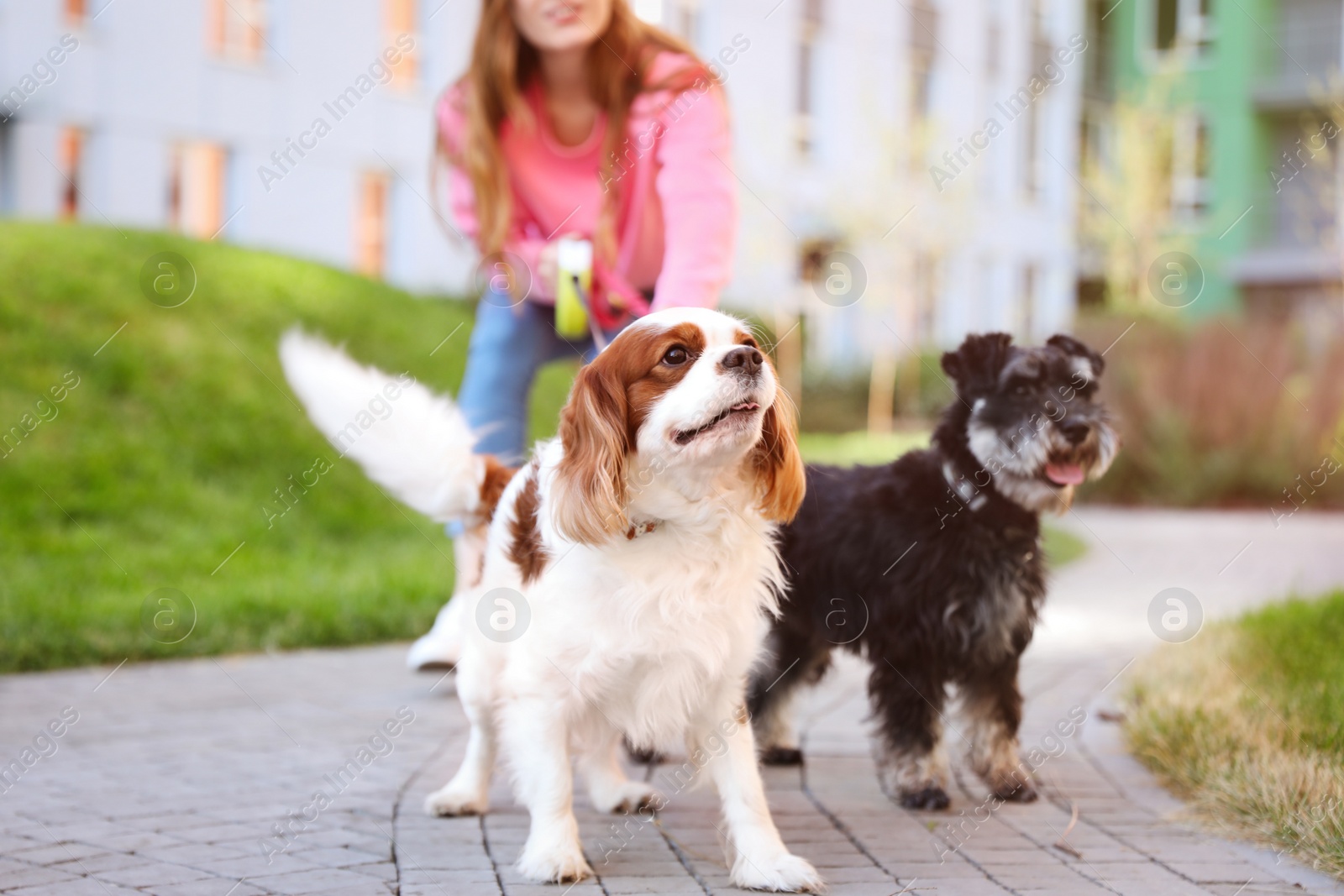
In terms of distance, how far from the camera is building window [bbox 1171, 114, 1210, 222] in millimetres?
24562

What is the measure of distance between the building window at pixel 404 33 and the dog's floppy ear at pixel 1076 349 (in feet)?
52.5

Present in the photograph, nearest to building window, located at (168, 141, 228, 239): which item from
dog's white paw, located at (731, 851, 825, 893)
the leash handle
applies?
the leash handle

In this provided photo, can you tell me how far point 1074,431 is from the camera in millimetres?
3727

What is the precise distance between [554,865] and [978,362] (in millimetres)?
1926

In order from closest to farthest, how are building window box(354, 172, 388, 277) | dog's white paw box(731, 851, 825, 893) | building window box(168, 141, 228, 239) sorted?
dog's white paw box(731, 851, 825, 893), building window box(168, 141, 228, 239), building window box(354, 172, 388, 277)

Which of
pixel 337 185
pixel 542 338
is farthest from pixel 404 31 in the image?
pixel 542 338

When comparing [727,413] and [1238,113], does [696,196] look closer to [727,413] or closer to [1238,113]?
[727,413]

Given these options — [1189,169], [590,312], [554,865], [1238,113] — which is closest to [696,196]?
[590,312]

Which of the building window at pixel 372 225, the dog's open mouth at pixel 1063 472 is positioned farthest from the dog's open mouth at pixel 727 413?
the building window at pixel 372 225

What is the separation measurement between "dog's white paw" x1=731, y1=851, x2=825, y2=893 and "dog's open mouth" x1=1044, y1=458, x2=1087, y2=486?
1.34m

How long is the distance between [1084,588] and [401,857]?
5.92m

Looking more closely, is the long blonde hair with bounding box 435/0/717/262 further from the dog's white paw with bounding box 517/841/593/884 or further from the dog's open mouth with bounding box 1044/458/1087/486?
the dog's white paw with bounding box 517/841/593/884

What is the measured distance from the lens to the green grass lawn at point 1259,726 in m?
3.31

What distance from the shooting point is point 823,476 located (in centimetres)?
414
